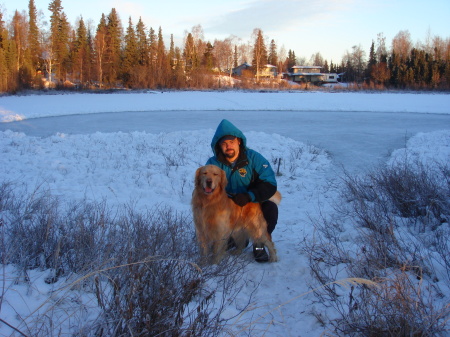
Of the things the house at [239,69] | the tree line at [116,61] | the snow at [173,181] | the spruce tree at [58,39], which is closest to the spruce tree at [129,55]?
the tree line at [116,61]

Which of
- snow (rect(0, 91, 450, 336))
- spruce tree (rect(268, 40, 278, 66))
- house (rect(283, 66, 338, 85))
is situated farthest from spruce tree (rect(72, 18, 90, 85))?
spruce tree (rect(268, 40, 278, 66))

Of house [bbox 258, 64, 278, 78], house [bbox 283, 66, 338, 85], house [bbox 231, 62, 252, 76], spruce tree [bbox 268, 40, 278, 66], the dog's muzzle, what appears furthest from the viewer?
spruce tree [bbox 268, 40, 278, 66]

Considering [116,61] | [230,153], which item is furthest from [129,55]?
[230,153]

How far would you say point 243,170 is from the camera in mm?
3910

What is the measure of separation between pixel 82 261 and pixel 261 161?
2.06 m

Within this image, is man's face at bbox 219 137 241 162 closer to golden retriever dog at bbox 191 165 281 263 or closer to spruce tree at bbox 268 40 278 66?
golden retriever dog at bbox 191 165 281 263

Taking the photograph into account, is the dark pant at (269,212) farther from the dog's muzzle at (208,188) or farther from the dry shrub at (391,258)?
the dog's muzzle at (208,188)

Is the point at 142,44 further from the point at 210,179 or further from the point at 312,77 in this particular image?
the point at 210,179

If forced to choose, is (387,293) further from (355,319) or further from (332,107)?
(332,107)

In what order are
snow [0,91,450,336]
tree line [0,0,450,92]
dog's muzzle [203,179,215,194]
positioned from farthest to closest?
tree line [0,0,450,92], dog's muzzle [203,179,215,194], snow [0,91,450,336]

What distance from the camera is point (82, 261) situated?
2.87m

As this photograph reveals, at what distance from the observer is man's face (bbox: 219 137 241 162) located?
3807mm

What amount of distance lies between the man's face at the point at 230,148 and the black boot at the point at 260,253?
3.18ft

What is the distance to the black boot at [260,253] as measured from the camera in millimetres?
3779
